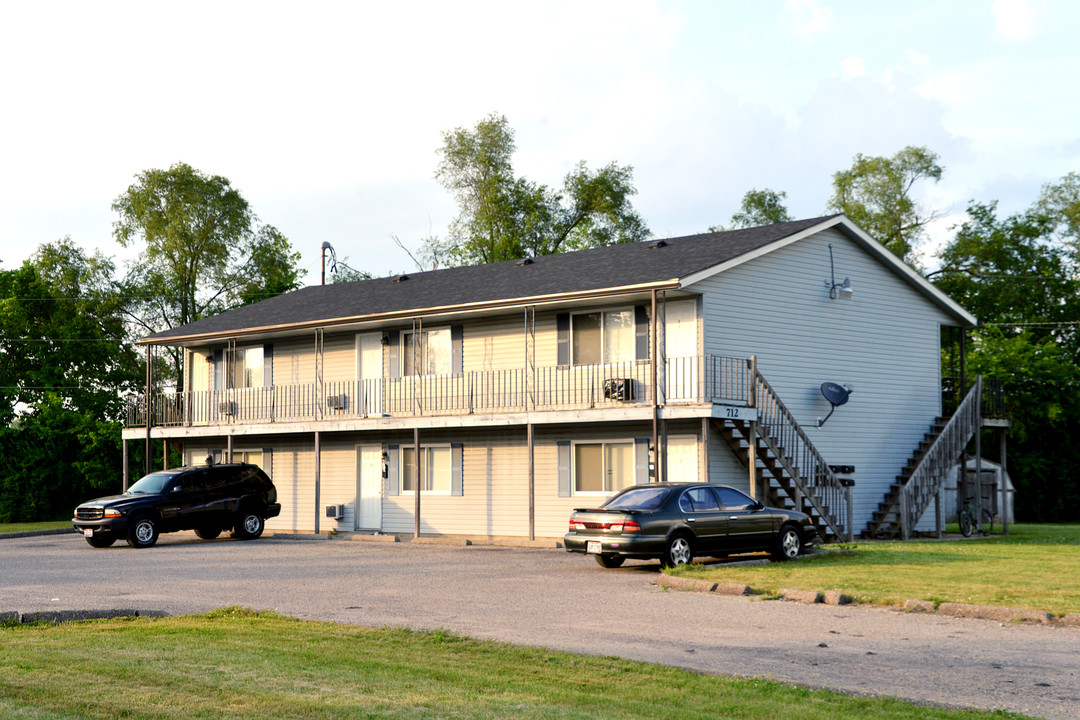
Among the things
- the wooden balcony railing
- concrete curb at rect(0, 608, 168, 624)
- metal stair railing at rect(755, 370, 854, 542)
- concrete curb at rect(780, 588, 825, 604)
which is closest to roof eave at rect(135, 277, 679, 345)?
the wooden balcony railing

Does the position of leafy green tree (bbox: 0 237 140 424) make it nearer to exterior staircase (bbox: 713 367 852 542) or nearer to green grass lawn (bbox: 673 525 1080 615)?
exterior staircase (bbox: 713 367 852 542)

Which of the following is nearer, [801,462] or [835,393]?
[801,462]

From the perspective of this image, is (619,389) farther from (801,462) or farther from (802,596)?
(802,596)

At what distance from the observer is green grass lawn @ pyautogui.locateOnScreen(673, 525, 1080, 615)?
15.1m

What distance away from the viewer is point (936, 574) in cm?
1820

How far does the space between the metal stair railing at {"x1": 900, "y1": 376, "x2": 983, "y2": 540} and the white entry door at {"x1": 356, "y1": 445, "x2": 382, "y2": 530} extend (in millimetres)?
13271

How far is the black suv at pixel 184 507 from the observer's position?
26953 mm

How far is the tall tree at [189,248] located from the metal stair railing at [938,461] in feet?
109

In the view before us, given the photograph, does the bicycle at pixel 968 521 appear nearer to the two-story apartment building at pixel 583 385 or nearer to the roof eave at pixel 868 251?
the two-story apartment building at pixel 583 385

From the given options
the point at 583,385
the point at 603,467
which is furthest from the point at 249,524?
the point at 583,385

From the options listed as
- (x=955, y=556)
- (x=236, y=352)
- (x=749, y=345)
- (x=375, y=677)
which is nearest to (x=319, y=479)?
(x=236, y=352)

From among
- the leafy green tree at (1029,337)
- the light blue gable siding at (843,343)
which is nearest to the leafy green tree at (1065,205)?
the leafy green tree at (1029,337)

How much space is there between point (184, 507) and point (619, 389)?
10204 mm

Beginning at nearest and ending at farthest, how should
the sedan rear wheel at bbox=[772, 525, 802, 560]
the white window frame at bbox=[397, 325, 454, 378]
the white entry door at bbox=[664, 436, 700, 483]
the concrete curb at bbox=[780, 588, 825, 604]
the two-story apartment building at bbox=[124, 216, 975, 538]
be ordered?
the concrete curb at bbox=[780, 588, 825, 604], the sedan rear wheel at bbox=[772, 525, 802, 560], the two-story apartment building at bbox=[124, 216, 975, 538], the white entry door at bbox=[664, 436, 700, 483], the white window frame at bbox=[397, 325, 454, 378]
